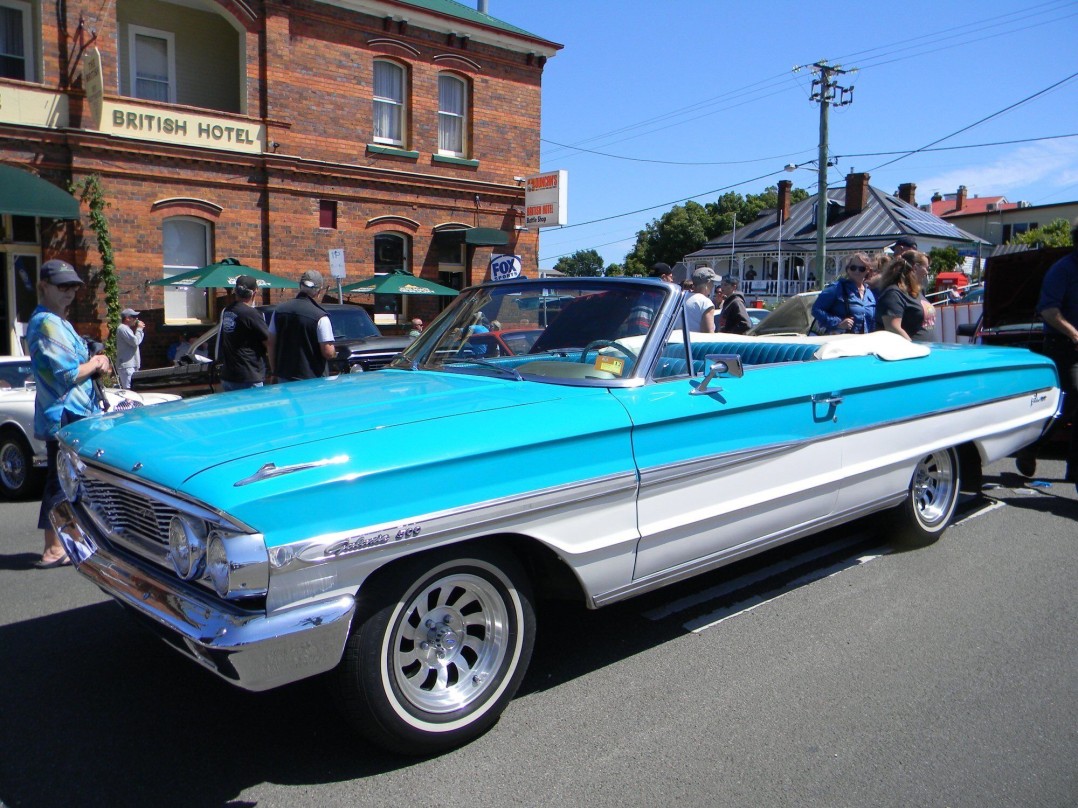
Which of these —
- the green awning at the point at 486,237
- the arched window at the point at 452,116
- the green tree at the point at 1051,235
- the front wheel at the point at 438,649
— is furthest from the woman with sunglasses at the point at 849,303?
the green tree at the point at 1051,235

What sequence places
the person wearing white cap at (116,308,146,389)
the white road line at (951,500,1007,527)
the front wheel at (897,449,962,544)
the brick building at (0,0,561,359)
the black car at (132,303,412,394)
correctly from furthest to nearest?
the brick building at (0,0,561,359)
the person wearing white cap at (116,308,146,389)
the black car at (132,303,412,394)
the white road line at (951,500,1007,527)
the front wheel at (897,449,962,544)

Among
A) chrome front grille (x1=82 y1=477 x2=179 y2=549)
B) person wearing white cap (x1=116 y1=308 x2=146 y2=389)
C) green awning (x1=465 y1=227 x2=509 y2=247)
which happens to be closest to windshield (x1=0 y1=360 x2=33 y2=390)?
person wearing white cap (x1=116 y1=308 x2=146 y2=389)

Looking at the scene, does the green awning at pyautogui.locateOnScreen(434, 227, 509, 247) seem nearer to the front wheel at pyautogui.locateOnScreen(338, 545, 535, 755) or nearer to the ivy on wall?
the ivy on wall

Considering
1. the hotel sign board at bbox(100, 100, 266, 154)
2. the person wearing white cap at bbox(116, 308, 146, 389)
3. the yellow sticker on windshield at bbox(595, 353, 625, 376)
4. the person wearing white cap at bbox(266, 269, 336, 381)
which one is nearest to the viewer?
the yellow sticker on windshield at bbox(595, 353, 625, 376)

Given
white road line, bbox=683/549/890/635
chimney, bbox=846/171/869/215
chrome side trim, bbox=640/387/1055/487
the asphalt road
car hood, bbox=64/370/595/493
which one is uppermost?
chimney, bbox=846/171/869/215

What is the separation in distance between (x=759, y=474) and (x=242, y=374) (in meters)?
4.91

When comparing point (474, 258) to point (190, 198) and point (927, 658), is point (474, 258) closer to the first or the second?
point (190, 198)

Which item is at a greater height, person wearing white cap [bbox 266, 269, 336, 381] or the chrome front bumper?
person wearing white cap [bbox 266, 269, 336, 381]

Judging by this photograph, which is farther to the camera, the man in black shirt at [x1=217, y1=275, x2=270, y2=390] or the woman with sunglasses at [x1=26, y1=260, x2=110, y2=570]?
the man in black shirt at [x1=217, y1=275, x2=270, y2=390]

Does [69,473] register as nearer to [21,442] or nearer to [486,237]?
[21,442]

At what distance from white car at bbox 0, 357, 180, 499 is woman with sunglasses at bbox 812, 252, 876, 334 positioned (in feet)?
19.1

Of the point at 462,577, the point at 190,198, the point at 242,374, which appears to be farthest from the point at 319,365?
the point at 190,198

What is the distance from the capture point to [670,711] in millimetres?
3299

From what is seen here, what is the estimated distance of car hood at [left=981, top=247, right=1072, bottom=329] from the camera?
8.91 meters
